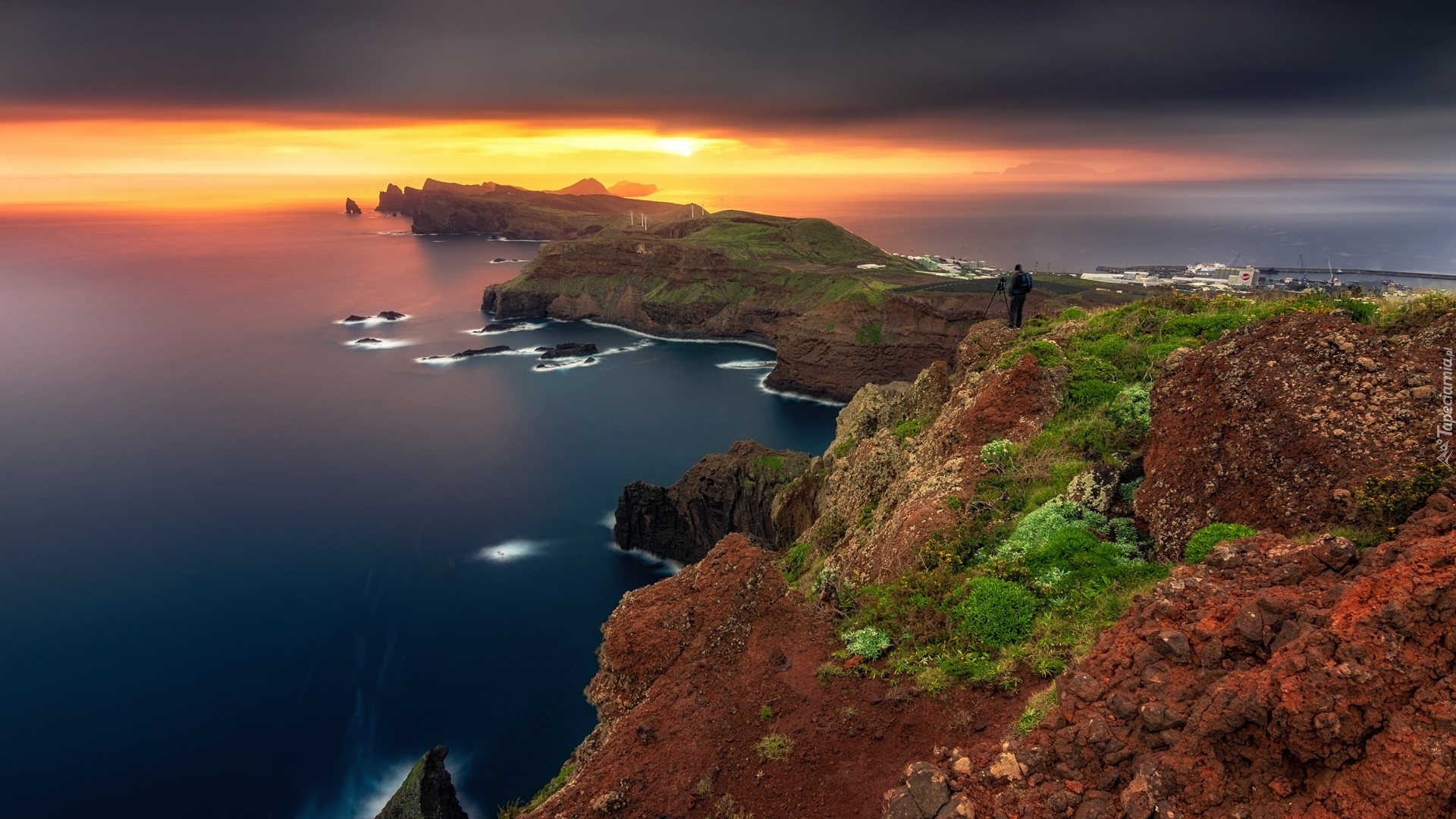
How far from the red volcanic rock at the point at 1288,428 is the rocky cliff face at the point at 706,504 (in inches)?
1454

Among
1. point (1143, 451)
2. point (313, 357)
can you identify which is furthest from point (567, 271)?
point (1143, 451)

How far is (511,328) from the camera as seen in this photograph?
128125mm

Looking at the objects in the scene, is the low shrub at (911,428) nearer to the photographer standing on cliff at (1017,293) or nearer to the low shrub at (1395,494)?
the photographer standing on cliff at (1017,293)

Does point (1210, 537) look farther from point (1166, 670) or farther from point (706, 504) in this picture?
point (706, 504)

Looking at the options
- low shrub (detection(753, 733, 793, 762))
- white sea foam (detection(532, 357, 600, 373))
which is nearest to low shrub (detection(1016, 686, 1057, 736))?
low shrub (detection(753, 733, 793, 762))

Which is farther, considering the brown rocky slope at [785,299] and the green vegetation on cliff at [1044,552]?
the brown rocky slope at [785,299]

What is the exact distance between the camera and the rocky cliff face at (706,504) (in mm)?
48719

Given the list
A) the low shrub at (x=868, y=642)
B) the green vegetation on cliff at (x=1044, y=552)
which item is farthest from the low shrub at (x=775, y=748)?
the low shrub at (x=868, y=642)

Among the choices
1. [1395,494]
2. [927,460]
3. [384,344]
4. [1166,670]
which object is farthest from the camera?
[384,344]

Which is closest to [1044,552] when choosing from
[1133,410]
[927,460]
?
[1133,410]

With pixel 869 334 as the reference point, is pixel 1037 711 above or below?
above

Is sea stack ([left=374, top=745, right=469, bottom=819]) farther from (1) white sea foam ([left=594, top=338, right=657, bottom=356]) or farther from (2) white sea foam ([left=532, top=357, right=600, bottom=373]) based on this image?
(1) white sea foam ([left=594, top=338, right=657, bottom=356])

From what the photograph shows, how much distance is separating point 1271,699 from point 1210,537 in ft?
14.4

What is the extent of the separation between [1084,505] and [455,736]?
34.5 meters
